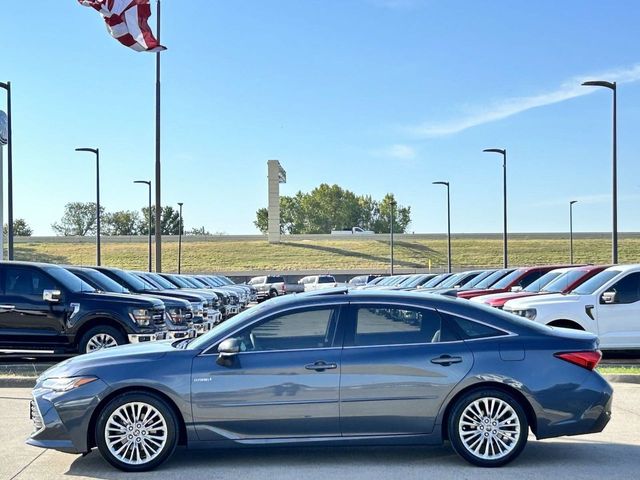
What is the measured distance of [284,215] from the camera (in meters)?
152

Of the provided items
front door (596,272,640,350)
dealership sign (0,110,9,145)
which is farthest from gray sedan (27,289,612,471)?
dealership sign (0,110,9,145)

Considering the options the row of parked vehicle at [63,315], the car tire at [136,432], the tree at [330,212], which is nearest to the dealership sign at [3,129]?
the row of parked vehicle at [63,315]

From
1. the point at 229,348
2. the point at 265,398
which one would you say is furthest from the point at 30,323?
the point at 265,398

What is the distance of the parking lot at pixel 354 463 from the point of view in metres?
6.29

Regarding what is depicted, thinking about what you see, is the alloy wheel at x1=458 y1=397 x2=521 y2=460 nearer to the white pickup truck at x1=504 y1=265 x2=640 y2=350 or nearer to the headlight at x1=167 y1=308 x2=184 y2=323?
the white pickup truck at x1=504 y1=265 x2=640 y2=350

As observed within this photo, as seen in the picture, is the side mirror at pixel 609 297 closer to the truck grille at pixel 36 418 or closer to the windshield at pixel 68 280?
the windshield at pixel 68 280

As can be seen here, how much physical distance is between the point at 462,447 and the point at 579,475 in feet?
3.20

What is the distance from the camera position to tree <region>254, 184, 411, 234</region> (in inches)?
5891

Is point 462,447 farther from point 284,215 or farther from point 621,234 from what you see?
point 284,215

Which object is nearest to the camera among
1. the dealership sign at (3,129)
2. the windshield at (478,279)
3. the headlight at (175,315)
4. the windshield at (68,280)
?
the windshield at (68,280)

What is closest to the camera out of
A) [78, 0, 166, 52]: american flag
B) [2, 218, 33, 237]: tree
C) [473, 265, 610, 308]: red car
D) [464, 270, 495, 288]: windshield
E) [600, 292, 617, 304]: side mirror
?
[600, 292, 617, 304]: side mirror

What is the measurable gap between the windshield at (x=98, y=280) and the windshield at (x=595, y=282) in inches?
337

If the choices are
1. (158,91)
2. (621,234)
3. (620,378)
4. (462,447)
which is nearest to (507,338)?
(462,447)

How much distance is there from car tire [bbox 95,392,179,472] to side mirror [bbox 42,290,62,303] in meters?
6.73
